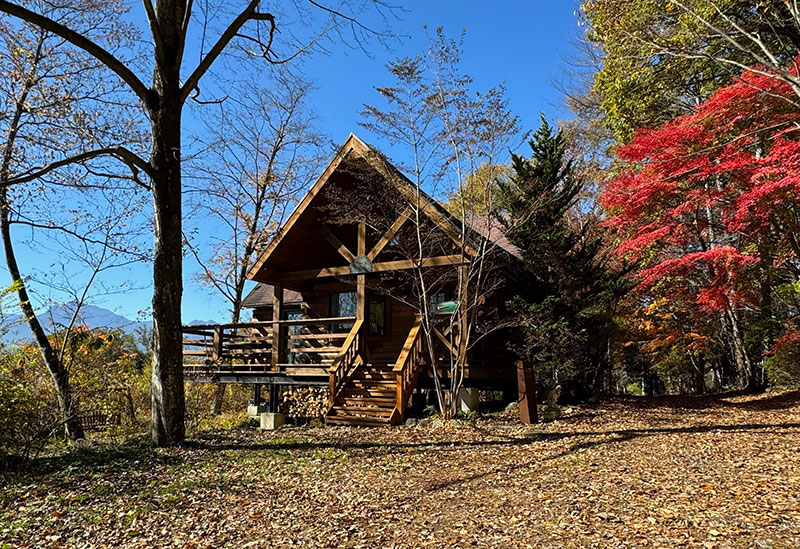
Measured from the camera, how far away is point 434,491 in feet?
18.6

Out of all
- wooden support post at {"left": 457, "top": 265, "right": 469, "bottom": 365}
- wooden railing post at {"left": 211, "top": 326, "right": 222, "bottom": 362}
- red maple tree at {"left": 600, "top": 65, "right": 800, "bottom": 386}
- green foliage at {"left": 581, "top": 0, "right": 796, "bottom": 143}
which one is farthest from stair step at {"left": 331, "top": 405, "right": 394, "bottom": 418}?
green foliage at {"left": 581, "top": 0, "right": 796, "bottom": 143}

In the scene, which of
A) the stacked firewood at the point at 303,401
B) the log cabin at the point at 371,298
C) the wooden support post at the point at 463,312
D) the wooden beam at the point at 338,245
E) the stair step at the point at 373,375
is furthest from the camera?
the stacked firewood at the point at 303,401

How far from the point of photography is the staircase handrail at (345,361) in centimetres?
1153

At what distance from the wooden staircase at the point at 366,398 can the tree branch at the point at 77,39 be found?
707 cm

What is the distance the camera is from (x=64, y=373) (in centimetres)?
1004

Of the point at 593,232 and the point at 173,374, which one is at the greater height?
the point at 593,232

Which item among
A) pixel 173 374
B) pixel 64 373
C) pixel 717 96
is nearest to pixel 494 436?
pixel 173 374

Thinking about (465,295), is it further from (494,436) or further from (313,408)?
(313,408)

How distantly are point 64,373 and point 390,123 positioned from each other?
824 centimetres

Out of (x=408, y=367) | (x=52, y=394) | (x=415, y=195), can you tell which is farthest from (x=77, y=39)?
(x=408, y=367)

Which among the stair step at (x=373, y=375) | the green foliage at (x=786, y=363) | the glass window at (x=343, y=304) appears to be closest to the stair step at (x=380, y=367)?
the stair step at (x=373, y=375)

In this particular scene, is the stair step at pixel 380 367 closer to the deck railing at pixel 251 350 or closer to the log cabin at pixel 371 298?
the log cabin at pixel 371 298

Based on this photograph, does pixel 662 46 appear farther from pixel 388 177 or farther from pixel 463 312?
pixel 463 312

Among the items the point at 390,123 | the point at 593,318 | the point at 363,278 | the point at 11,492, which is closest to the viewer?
the point at 11,492
